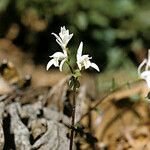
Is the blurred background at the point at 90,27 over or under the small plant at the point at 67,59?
over

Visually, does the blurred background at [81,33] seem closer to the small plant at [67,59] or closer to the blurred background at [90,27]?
the blurred background at [90,27]

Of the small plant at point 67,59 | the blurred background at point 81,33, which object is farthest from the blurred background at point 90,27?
the small plant at point 67,59

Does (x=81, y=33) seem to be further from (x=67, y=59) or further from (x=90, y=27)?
(x=67, y=59)

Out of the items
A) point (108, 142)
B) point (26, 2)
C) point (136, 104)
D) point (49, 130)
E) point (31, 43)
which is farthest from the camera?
point (31, 43)

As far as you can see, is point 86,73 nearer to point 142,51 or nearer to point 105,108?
point 142,51

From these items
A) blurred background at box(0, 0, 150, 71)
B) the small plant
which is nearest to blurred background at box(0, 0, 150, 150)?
blurred background at box(0, 0, 150, 71)

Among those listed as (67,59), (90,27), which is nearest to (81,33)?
(90,27)

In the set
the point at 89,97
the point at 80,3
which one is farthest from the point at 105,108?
the point at 80,3

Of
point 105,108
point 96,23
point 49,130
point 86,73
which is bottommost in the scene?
point 49,130

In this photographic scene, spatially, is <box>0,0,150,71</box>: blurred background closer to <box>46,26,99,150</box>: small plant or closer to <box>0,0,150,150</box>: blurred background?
<box>0,0,150,150</box>: blurred background
